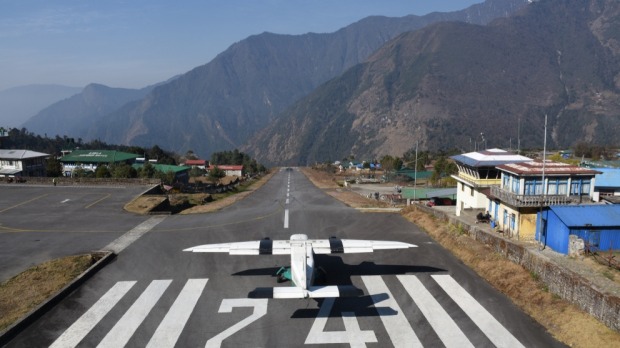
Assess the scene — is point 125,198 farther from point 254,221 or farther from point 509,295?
point 509,295

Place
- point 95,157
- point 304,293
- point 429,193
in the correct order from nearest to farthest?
point 304,293 < point 429,193 < point 95,157

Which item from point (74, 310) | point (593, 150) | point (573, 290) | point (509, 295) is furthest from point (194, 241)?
point (593, 150)

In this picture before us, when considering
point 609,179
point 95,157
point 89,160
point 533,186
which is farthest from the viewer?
point 95,157

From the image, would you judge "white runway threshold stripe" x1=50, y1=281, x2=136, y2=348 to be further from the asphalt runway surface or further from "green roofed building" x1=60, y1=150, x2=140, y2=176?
"green roofed building" x1=60, y1=150, x2=140, y2=176

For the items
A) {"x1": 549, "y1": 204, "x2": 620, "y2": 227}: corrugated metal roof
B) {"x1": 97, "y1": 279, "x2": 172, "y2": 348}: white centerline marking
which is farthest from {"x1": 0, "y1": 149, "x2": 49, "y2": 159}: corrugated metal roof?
{"x1": 549, "y1": 204, "x2": 620, "y2": 227}: corrugated metal roof

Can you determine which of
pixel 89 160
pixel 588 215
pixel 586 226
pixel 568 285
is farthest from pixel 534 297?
pixel 89 160

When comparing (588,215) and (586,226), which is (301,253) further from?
(588,215)

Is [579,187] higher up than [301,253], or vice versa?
[579,187]
